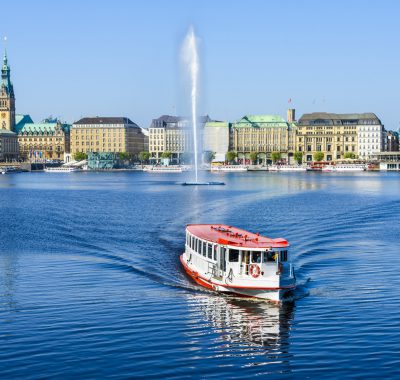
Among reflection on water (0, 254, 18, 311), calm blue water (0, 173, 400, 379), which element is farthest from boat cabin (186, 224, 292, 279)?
reflection on water (0, 254, 18, 311)

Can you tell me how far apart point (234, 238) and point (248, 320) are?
6.30m

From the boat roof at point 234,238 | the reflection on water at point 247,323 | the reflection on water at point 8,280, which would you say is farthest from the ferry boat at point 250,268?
the reflection on water at point 8,280

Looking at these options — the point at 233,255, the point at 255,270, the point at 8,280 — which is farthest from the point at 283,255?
the point at 8,280

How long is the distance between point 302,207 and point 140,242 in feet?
102

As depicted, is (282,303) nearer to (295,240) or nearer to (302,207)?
(295,240)

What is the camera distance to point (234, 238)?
35.1m

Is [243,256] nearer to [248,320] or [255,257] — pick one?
[255,257]

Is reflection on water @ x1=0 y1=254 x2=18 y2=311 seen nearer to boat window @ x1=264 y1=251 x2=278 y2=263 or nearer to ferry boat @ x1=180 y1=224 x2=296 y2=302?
ferry boat @ x1=180 y1=224 x2=296 y2=302

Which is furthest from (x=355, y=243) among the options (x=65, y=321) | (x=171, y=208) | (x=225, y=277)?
(x=171, y=208)

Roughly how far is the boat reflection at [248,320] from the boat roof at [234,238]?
87.4 inches

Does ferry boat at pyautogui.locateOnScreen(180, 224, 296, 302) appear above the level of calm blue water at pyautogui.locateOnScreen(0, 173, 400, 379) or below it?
above

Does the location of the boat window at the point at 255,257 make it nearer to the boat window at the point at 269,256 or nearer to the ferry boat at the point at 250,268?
the ferry boat at the point at 250,268

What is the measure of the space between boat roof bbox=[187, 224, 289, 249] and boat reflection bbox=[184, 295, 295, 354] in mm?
2219

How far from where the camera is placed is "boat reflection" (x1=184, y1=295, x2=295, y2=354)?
87.4 ft
